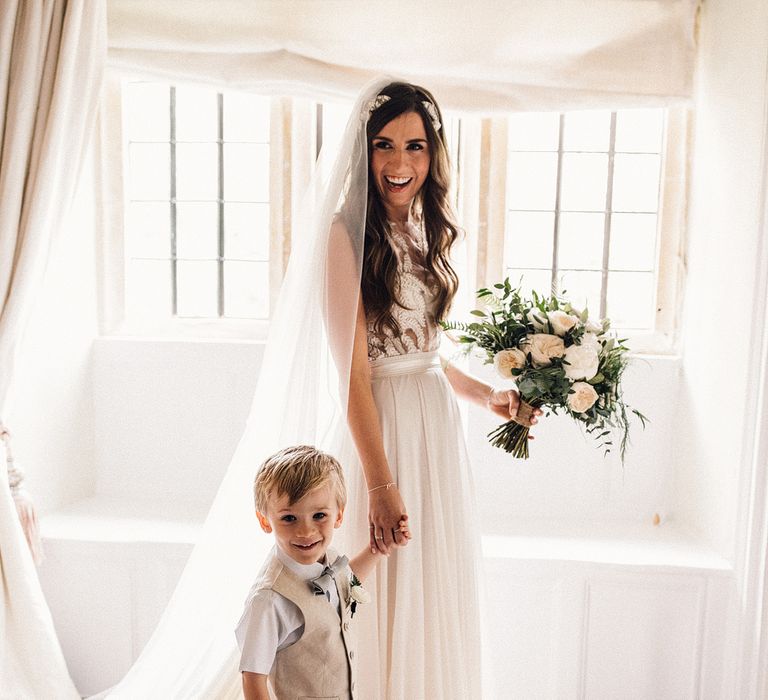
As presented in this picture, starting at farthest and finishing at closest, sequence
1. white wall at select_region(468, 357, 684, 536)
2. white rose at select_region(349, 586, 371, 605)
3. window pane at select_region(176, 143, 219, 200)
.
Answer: window pane at select_region(176, 143, 219, 200) < white wall at select_region(468, 357, 684, 536) < white rose at select_region(349, 586, 371, 605)

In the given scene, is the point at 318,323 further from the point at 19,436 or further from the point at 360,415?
the point at 19,436

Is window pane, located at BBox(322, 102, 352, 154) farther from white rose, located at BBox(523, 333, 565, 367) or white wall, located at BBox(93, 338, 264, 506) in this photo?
white rose, located at BBox(523, 333, 565, 367)

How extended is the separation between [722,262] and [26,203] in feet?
7.95

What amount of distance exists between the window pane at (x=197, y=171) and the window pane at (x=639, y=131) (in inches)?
68.6

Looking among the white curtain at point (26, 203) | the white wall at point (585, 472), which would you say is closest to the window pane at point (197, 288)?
the white curtain at point (26, 203)

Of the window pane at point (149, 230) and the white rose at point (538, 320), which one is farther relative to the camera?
the window pane at point (149, 230)

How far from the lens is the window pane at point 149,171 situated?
3.40 m

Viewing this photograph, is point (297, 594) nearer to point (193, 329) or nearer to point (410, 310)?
point (410, 310)

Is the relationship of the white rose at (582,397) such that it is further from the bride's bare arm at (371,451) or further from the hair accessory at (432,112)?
the hair accessory at (432,112)

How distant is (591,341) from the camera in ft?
6.50

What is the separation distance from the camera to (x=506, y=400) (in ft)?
7.07

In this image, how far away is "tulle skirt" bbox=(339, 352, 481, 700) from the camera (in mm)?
1970

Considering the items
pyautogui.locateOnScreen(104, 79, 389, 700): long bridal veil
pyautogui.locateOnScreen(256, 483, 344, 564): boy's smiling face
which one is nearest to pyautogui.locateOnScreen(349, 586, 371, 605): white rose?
pyautogui.locateOnScreen(256, 483, 344, 564): boy's smiling face

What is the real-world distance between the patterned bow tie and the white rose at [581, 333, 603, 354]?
0.83 meters
